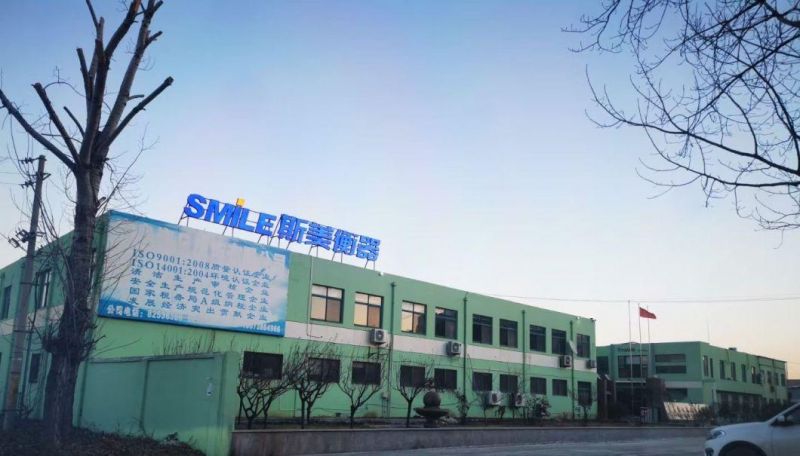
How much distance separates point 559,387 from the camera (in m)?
45.5

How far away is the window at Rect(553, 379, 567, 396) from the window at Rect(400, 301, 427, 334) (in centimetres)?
1313

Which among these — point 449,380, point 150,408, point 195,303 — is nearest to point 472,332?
point 449,380

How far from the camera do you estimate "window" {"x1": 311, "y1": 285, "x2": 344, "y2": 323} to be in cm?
3145

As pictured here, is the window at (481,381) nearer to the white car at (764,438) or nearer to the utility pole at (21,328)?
the utility pole at (21,328)

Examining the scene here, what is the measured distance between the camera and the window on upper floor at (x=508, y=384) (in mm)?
40844

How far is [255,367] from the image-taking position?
28297 mm

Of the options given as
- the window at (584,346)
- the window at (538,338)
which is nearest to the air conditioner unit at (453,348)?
the window at (538,338)

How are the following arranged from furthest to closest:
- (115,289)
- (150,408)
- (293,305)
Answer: (293,305) < (115,289) < (150,408)

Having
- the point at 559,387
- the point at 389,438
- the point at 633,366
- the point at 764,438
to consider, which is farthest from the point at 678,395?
the point at 764,438

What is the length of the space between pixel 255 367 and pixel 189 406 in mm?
12885

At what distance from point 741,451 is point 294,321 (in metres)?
20.9

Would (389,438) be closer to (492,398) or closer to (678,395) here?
(492,398)

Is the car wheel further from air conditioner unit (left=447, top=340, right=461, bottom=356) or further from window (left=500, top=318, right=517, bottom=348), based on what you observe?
window (left=500, top=318, right=517, bottom=348)

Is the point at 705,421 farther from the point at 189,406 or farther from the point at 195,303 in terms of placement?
the point at 189,406
